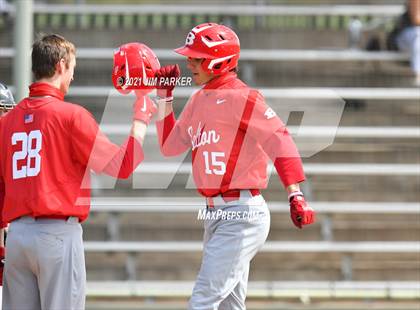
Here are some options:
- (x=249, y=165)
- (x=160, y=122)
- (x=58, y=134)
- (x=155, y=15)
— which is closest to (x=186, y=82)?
(x=160, y=122)

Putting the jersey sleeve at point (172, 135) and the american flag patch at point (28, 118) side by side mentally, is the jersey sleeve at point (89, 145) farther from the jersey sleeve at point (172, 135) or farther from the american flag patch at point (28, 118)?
the jersey sleeve at point (172, 135)

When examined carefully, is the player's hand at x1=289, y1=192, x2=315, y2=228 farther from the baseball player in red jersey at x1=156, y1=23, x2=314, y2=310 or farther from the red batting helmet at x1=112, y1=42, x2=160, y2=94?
the red batting helmet at x1=112, y1=42, x2=160, y2=94

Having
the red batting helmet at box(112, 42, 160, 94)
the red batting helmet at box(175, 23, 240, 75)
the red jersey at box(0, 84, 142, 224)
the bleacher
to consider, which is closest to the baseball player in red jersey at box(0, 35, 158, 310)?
the red jersey at box(0, 84, 142, 224)

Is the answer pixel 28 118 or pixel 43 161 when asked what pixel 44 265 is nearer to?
pixel 43 161

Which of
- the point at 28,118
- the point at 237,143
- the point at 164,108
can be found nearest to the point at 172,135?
the point at 164,108

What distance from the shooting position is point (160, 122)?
20.4ft

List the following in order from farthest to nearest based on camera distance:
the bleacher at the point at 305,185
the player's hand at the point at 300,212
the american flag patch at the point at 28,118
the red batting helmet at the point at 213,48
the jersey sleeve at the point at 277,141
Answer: the bleacher at the point at 305,185 → the red batting helmet at the point at 213,48 → the jersey sleeve at the point at 277,141 → the player's hand at the point at 300,212 → the american flag patch at the point at 28,118

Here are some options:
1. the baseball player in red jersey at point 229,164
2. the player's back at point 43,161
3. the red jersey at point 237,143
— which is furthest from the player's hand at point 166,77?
the player's back at point 43,161

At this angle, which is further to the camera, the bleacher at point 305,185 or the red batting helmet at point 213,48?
the bleacher at point 305,185

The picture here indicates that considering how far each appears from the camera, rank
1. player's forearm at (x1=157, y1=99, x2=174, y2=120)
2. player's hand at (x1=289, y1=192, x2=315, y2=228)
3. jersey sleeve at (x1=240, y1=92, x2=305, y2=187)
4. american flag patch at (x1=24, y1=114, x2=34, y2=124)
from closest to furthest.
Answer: american flag patch at (x1=24, y1=114, x2=34, y2=124) → player's hand at (x1=289, y1=192, x2=315, y2=228) → jersey sleeve at (x1=240, y1=92, x2=305, y2=187) → player's forearm at (x1=157, y1=99, x2=174, y2=120)

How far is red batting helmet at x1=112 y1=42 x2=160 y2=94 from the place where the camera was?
5.84 metres

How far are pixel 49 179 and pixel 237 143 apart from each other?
109 cm

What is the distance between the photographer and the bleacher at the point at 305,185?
9.28 metres

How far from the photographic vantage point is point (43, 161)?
5.23 metres
